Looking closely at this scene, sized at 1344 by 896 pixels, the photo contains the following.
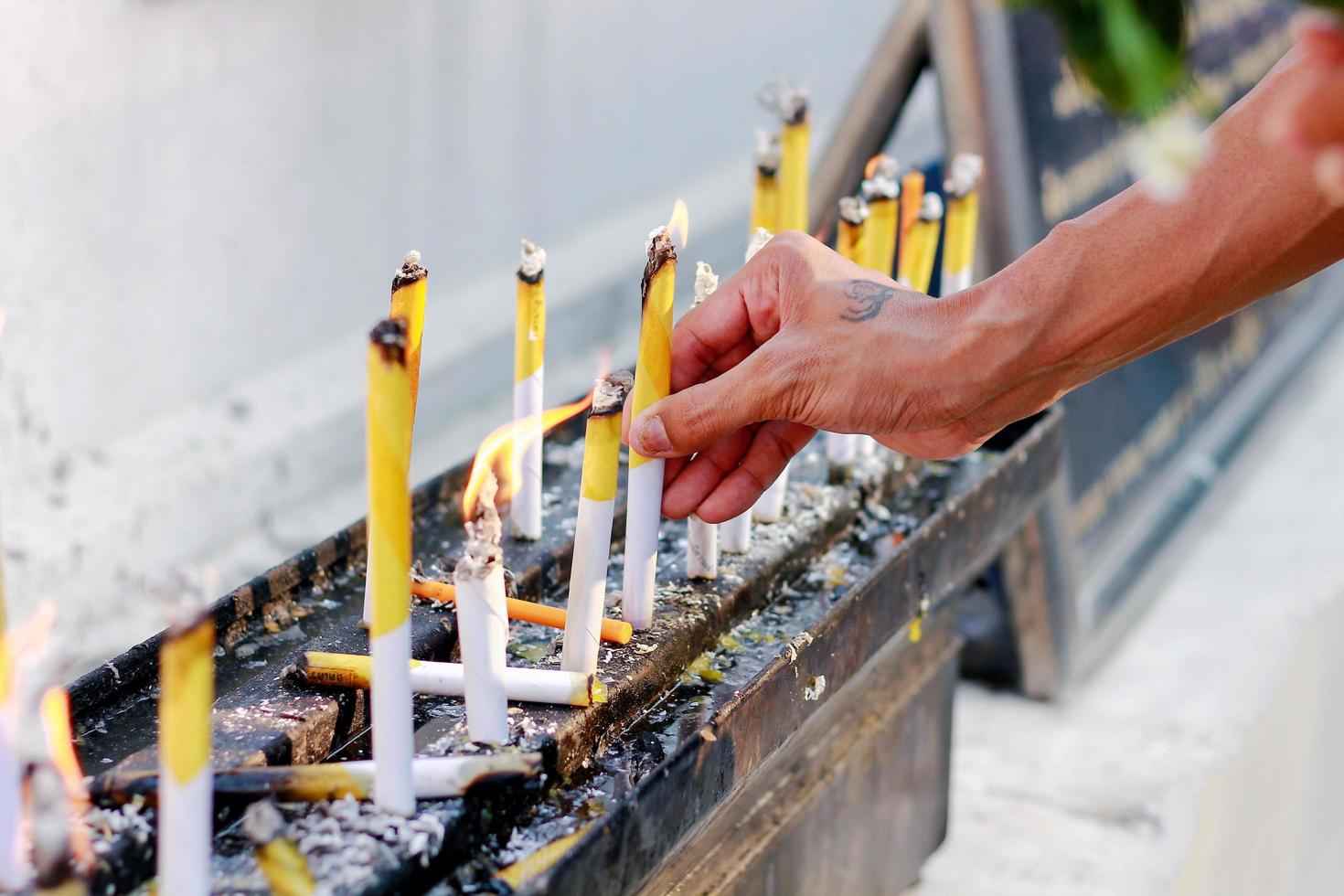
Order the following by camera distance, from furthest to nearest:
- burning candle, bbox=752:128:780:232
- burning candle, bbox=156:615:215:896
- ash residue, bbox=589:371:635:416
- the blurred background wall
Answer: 1. the blurred background wall
2. burning candle, bbox=752:128:780:232
3. ash residue, bbox=589:371:635:416
4. burning candle, bbox=156:615:215:896

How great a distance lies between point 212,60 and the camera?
83.2 inches

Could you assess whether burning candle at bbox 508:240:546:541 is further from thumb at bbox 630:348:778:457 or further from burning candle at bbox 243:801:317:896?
burning candle at bbox 243:801:317:896

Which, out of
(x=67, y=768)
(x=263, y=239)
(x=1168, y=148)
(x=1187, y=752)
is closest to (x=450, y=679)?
(x=67, y=768)

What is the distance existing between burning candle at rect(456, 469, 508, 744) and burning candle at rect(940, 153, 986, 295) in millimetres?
687

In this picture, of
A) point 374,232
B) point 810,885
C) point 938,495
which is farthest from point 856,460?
point 374,232

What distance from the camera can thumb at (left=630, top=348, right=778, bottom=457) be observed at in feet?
3.01

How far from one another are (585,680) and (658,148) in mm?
2527

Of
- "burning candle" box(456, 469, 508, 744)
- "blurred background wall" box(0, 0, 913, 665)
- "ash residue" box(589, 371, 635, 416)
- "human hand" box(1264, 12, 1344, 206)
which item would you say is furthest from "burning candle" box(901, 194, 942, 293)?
"blurred background wall" box(0, 0, 913, 665)

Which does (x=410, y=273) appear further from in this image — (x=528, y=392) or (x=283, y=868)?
(x=283, y=868)

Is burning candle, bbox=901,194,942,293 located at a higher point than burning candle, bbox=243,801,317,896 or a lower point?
higher

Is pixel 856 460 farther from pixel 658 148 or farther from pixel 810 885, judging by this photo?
pixel 658 148

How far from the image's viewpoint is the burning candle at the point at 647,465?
89 centimetres

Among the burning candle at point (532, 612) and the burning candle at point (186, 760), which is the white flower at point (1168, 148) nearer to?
the burning candle at point (186, 760)

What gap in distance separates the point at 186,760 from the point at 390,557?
14 centimetres
